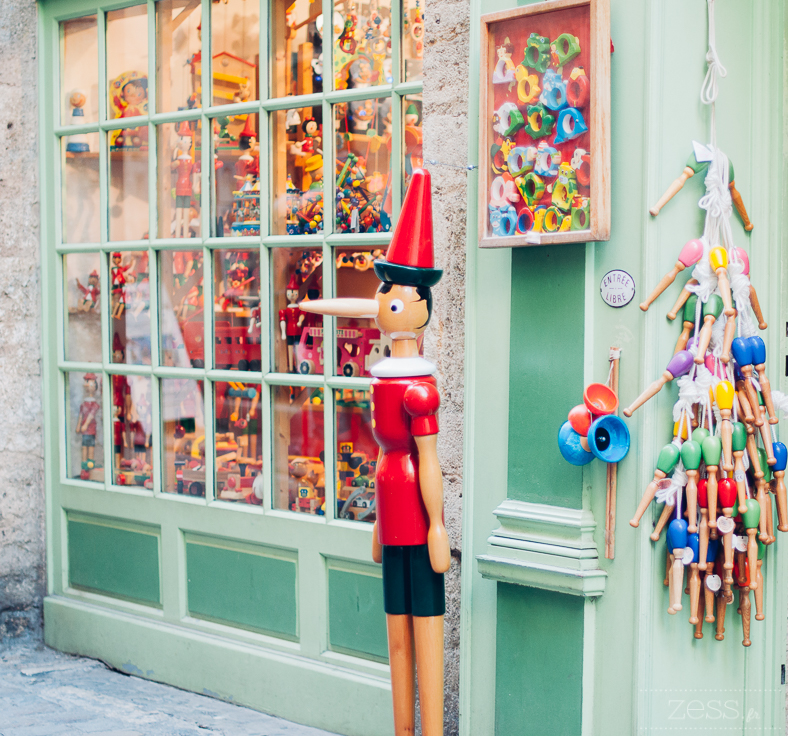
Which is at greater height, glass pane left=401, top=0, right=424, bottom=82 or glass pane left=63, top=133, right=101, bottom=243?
glass pane left=401, top=0, right=424, bottom=82

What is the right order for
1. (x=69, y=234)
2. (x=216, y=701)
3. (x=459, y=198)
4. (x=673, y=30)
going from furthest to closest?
1. (x=69, y=234)
2. (x=216, y=701)
3. (x=459, y=198)
4. (x=673, y=30)

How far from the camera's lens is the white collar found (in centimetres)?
259

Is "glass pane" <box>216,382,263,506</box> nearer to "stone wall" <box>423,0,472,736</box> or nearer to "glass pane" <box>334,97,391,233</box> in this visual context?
"glass pane" <box>334,97,391,233</box>

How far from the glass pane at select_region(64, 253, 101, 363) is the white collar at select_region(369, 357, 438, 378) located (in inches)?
91.2

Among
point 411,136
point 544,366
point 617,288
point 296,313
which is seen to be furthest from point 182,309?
point 617,288

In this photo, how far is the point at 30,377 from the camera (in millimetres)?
4508

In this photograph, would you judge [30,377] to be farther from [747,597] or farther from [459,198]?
[747,597]

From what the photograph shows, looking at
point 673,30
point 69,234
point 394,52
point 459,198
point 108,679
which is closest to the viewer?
point 673,30

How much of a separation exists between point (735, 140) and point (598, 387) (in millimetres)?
852

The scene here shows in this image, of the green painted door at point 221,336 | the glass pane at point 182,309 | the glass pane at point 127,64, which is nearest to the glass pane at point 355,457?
the green painted door at point 221,336

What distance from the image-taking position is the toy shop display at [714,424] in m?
2.48

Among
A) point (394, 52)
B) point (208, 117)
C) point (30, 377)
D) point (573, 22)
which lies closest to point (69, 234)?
point (30, 377)

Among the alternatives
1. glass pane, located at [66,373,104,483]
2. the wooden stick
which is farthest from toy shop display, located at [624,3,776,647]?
glass pane, located at [66,373,104,483]

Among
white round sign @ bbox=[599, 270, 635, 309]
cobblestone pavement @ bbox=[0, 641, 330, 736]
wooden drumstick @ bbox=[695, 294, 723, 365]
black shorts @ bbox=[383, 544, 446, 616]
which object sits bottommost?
cobblestone pavement @ bbox=[0, 641, 330, 736]
